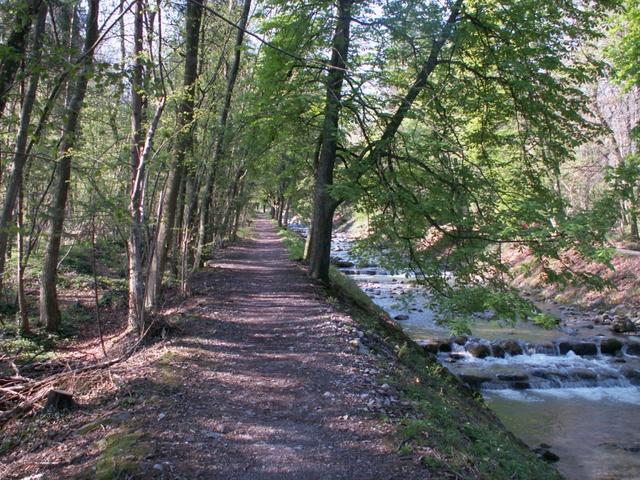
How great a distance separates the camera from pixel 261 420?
5152 mm

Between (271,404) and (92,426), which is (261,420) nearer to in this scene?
(271,404)

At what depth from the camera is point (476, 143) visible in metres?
9.33

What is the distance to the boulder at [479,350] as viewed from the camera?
13539mm

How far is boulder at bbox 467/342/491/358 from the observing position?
13.5m

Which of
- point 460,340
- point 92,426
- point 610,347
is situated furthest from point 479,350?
point 92,426

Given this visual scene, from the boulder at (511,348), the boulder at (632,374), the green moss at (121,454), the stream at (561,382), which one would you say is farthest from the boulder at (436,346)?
the green moss at (121,454)

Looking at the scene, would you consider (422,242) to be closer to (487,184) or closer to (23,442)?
(487,184)

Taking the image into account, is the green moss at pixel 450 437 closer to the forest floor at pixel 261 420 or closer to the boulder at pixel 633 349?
the forest floor at pixel 261 420

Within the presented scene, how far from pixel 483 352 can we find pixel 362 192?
288 inches

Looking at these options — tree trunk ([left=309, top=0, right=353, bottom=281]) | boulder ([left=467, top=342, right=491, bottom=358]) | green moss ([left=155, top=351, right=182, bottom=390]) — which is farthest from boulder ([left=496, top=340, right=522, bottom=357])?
green moss ([left=155, top=351, right=182, bottom=390])

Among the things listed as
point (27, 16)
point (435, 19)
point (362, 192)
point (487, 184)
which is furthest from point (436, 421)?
point (435, 19)

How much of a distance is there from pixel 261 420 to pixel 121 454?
1488mm

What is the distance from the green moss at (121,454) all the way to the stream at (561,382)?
5095mm

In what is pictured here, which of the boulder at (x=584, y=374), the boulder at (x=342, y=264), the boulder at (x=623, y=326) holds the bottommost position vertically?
the boulder at (x=584, y=374)
